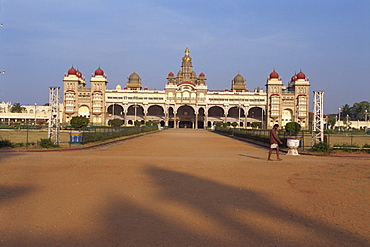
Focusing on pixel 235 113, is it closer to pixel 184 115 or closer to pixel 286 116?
pixel 286 116

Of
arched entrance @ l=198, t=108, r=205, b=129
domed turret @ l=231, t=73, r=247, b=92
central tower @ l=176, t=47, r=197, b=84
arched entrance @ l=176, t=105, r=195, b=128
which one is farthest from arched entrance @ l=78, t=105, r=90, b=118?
domed turret @ l=231, t=73, r=247, b=92

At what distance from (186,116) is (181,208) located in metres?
89.3

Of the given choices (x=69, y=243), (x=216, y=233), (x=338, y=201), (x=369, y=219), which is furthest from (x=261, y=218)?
(x=69, y=243)

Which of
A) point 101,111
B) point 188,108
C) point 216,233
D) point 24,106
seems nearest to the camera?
point 216,233

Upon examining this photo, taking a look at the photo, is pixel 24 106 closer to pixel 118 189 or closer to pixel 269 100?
pixel 269 100

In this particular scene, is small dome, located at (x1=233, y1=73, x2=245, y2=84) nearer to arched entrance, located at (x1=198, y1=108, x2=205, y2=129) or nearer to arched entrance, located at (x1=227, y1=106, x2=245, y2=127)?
arched entrance, located at (x1=227, y1=106, x2=245, y2=127)

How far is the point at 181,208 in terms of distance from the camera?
5.93 metres

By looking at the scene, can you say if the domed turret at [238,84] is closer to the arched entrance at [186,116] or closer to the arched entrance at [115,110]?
the arched entrance at [186,116]

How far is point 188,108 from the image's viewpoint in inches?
3804

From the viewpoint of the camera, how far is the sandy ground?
14.6 feet

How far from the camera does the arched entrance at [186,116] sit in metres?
95.1

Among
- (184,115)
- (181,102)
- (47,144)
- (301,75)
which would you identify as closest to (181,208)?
(47,144)

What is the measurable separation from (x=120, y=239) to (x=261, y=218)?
2290 millimetres

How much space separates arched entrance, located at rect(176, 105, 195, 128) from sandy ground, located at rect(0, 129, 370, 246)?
278 feet
